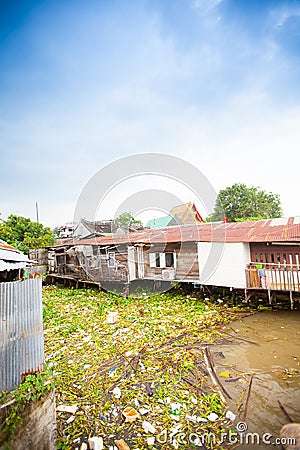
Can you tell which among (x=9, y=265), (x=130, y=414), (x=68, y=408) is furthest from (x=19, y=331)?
(x=130, y=414)

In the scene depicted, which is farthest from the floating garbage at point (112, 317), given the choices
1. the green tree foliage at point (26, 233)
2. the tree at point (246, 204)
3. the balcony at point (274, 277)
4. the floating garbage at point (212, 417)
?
the tree at point (246, 204)

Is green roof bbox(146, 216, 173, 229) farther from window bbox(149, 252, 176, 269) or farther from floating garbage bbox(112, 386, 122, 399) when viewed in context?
floating garbage bbox(112, 386, 122, 399)

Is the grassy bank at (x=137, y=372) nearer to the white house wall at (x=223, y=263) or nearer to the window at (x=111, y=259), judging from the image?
the white house wall at (x=223, y=263)

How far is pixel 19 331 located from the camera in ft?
11.5

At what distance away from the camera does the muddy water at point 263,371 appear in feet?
15.3

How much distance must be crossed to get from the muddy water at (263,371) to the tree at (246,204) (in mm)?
22618

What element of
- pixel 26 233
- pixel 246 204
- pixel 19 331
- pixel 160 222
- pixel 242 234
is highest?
pixel 246 204

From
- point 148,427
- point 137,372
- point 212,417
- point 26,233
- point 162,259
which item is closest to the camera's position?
point 148,427

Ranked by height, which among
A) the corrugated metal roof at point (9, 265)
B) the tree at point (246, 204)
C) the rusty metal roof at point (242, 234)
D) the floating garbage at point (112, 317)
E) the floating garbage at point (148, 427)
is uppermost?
the tree at point (246, 204)

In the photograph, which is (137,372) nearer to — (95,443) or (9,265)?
(95,443)

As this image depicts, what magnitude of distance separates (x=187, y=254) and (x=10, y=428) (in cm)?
1067

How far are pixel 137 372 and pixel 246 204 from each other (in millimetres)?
29398

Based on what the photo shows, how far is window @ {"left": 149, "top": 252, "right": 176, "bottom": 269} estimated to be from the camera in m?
13.6

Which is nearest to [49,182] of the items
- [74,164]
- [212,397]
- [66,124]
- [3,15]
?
[74,164]
